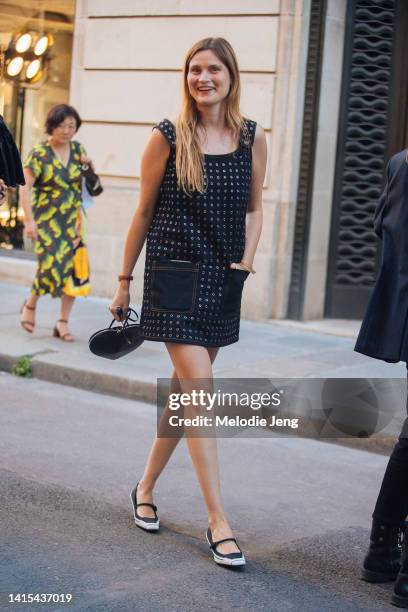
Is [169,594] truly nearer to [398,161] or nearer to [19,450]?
[398,161]

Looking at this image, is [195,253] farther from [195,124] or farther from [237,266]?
[195,124]

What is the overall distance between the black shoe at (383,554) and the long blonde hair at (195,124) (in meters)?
1.44

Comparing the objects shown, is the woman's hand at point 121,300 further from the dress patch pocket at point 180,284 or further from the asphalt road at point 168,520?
the asphalt road at point 168,520

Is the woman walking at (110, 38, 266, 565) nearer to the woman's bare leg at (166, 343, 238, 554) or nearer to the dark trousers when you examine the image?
the woman's bare leg at (166, 343, 238, 554)

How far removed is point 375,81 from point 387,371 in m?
3.47

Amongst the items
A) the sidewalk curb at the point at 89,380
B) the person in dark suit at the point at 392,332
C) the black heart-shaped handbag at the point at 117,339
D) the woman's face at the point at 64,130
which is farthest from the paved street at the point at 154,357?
the person in dark suit at the point at 392,332

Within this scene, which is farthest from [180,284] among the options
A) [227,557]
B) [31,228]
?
[31,228]

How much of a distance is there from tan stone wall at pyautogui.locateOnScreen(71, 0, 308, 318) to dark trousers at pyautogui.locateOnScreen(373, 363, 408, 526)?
6467 millimetres

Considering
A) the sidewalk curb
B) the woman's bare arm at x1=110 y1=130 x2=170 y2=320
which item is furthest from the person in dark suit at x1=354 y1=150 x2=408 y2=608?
the sidewalk curb

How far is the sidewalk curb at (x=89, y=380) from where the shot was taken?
757 centimetres

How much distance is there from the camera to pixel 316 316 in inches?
430

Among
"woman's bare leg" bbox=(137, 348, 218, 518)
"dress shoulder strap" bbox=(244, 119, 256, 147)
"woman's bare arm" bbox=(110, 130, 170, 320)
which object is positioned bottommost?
"woman's bare leg" bbox=(137, 348, 218, 518)

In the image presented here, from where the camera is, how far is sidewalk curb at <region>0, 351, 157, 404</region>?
757 cm

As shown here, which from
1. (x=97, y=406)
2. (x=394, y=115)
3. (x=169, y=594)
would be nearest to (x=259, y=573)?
(x=169, y=594)
